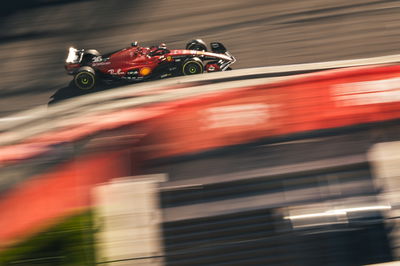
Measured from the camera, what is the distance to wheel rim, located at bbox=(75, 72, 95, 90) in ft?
35.0

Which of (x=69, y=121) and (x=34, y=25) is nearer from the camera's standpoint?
(x=69, y=121)

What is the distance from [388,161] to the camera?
18.3 ft

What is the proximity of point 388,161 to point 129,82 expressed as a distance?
21.1 feet

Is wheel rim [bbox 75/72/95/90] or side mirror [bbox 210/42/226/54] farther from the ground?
side mirror [bbox 210/42/226/54]

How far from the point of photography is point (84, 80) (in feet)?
35.2

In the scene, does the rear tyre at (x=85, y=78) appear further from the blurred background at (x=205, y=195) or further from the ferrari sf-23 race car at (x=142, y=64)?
the blurred background at (x=205, y=195)

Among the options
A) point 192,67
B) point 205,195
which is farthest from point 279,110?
point 192,67

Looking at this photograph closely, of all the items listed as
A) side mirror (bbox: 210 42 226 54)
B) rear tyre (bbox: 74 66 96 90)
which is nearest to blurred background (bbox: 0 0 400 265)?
rear tyre (bbox: 74 66 96 90)

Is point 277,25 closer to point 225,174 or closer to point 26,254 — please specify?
point 225,174

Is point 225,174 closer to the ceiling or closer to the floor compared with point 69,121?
closer to the floor

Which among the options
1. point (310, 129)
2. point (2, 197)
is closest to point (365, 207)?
point (310, 129)

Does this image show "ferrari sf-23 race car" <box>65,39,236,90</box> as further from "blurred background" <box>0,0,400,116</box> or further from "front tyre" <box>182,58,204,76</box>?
"blurred background" <box>0,0,400,116</box>

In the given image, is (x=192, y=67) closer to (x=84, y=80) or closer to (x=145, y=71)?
(x=145, y=71)

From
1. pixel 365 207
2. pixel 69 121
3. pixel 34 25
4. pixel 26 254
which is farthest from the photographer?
pixel 34 25
